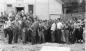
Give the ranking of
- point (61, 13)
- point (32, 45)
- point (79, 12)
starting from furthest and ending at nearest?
point (61, 13)
point (79, 12)
point (32, 45)

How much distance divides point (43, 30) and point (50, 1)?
475 inches

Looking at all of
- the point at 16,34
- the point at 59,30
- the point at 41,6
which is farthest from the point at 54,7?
the point at 16,34

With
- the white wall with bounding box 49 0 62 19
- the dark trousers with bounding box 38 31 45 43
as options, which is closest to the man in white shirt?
the dark trousers with bounding box 38 31 45 43

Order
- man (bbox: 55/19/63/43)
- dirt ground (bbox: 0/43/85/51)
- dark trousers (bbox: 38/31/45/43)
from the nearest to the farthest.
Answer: dirt ground (bbox: 0/43/85/51) → man (bbox: 55/19/63/43) → dark trousers (bbox: 38/31/45/43)

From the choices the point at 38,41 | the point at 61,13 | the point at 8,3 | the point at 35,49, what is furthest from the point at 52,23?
the point at 8,3

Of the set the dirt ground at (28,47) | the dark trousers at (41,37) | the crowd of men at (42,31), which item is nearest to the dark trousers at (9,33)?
the crowd of men at (42,31)

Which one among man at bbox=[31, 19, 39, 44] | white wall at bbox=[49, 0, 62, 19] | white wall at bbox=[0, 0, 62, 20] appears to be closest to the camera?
man at bbox=[31, 19, 39, 44]

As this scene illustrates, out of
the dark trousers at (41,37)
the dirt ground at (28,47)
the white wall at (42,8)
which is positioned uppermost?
the white wall at (42,8)

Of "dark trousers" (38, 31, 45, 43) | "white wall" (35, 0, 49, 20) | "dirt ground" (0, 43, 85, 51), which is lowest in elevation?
"dirt ground" (0, 43, 85, 51)

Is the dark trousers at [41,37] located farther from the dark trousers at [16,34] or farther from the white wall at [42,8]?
the white wall at [42,8]

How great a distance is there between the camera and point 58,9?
24625mm

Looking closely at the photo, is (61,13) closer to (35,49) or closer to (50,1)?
(50,1)

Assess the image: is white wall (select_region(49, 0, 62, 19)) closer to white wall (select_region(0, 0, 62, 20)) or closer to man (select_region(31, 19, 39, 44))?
white wall (select_region(0, 0, 62, 20))

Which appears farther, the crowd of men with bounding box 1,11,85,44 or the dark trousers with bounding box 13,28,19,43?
the dark trousers with bounding box 13,28,19,43
